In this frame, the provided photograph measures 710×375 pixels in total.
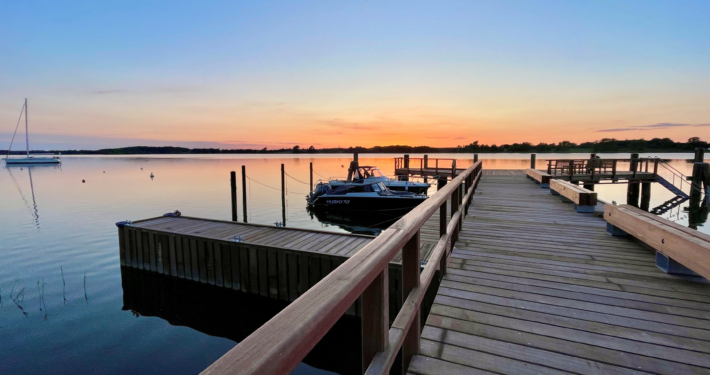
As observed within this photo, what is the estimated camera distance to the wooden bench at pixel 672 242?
301 centimetres

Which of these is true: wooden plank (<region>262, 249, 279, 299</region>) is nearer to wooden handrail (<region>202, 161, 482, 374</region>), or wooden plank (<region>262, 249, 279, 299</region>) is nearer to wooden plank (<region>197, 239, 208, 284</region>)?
wooden plank (<region>197, 239, 208, 284</region>)

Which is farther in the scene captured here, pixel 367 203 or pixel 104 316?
pixel 367 203

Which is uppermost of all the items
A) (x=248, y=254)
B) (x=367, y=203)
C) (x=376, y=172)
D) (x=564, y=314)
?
(x=376, y=172)

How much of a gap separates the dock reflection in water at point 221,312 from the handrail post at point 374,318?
17.9ft

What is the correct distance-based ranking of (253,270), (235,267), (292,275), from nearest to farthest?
(292,275) → (253,270) → (235,267)

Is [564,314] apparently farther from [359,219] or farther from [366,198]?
[359,219]

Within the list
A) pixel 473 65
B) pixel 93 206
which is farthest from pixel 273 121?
pixel 473 65

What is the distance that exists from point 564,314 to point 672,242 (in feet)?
5.47

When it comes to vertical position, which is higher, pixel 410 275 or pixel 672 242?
pixel 410 275

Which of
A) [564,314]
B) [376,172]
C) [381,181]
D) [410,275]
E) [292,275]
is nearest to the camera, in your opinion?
[410,275]

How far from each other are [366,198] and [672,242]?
16.1 meters

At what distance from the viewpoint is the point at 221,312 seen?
798 cm

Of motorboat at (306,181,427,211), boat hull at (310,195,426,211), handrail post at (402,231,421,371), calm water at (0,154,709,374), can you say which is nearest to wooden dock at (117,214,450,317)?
calm water at (0,154,709,374)

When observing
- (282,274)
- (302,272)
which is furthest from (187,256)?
(302,272)
